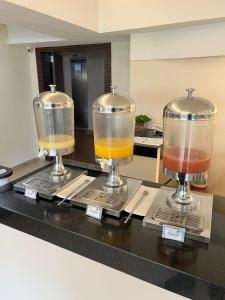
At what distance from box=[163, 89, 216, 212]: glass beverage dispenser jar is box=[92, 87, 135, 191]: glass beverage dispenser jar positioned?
0.20 metres

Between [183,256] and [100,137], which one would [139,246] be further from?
[100,137]

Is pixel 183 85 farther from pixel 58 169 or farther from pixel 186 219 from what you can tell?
pixel 186 219

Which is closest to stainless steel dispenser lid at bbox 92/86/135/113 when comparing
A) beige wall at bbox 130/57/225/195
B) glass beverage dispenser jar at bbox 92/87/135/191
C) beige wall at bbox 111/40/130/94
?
glass beverage dispenser jar at bbox 92/87/135/191

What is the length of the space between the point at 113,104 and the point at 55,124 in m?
0.46

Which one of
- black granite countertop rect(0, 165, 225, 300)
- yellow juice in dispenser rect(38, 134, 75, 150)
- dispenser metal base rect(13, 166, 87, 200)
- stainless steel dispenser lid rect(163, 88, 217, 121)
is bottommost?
black granite countertop rect(0, 165, 225, 300)

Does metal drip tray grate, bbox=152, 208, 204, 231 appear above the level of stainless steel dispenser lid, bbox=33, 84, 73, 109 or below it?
below

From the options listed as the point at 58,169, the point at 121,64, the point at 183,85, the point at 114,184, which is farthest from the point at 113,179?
the point at 121,64

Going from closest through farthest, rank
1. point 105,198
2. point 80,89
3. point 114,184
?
point 105,198, point 114,184, point 80,89

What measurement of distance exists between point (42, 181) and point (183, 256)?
2.73ft

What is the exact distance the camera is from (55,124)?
54.7 inches

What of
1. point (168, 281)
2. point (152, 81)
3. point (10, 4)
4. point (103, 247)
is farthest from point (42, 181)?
point (152, 81)

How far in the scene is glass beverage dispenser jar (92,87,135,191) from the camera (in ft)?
3.61

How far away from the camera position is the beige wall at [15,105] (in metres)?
4.03

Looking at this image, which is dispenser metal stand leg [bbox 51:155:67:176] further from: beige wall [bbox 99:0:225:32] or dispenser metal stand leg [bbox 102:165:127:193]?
beige wall [bbox 99:0:225:32]
